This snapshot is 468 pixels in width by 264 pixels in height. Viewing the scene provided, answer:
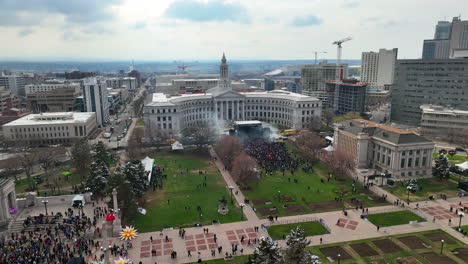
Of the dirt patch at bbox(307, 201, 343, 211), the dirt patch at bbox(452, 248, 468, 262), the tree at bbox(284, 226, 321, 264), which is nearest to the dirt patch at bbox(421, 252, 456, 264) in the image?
the dirt patch at bbox(452, 248, 468, 262)

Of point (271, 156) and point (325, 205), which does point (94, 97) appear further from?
point (325, 205)

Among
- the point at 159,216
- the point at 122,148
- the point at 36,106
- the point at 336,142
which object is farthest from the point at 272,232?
the point at 36,106

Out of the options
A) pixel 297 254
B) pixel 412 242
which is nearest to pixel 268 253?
pixel 297 254

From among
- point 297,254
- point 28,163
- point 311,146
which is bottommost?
point 311,146

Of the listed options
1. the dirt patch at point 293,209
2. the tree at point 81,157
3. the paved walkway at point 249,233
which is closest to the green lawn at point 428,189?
the paved walkway at point 249,233

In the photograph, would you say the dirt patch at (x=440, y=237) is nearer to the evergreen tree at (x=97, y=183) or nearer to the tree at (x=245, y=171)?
the tree at (x=245, y=171)

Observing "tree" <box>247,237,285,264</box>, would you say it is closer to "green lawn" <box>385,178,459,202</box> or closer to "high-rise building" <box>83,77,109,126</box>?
"green lawn" <box>385,178,459,202</box>
